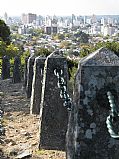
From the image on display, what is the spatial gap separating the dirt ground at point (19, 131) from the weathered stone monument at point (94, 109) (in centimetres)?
509

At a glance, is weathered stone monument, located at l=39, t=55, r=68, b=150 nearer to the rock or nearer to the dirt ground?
the dirt ground

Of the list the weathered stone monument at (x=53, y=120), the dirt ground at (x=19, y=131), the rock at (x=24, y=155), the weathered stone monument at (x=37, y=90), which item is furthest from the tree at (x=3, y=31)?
the rock at (x=24, y=155)

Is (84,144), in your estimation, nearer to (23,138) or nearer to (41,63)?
(23,138)

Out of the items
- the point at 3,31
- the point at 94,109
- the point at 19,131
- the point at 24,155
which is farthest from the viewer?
the point at 3,31

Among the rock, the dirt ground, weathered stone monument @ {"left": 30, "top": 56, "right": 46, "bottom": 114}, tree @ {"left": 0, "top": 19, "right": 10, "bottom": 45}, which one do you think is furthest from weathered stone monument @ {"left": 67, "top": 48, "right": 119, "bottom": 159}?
tree @ {"left": 0, "top": 19, "right": 10, "bottom": 45}

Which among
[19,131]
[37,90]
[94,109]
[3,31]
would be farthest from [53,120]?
[3,31]

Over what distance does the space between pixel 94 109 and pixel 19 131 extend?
343 inches

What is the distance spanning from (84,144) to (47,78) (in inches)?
254

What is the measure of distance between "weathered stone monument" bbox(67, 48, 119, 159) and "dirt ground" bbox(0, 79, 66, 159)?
5.09 meters

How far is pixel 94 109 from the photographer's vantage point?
15.2 feet

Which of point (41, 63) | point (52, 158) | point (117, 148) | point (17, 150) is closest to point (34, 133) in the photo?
point (17, 150)

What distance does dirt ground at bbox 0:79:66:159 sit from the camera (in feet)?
33.7

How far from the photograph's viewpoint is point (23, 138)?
480 inches

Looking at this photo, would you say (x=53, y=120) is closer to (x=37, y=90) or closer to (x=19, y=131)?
(x=19, y=131)
